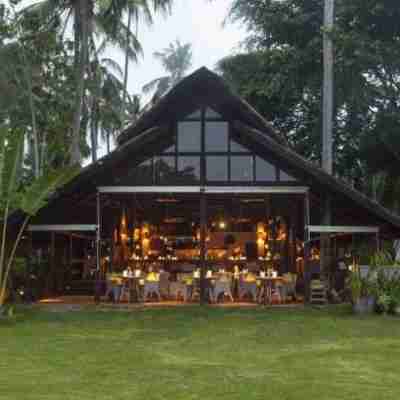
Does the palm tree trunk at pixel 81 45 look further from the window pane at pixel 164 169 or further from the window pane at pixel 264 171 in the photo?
the window pane at pixel 264 171

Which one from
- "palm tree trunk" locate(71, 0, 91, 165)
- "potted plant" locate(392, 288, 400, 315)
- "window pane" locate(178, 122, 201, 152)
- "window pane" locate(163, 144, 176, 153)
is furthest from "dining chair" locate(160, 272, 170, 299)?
"potted plant" locate(392, 288, 400, 315)

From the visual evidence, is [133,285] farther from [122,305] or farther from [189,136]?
[189,136]

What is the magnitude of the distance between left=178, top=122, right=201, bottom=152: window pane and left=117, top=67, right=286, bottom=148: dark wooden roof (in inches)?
14.3

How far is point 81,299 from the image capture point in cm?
1842

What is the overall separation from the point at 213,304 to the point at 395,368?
7.99m

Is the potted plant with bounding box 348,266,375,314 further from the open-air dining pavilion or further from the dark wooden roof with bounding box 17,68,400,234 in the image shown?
the dark wooden roof with bounding box 17,68,400,234

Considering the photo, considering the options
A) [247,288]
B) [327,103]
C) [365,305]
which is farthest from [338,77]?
[365,305]

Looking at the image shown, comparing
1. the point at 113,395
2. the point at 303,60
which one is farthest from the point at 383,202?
the point at 113,395

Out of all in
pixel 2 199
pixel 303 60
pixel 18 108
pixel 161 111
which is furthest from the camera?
pixel 18 108

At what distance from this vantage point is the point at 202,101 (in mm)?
17391

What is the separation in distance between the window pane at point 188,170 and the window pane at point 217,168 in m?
0.26

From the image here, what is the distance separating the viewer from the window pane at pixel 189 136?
17094 mm

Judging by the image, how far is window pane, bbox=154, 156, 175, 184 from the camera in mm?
16844

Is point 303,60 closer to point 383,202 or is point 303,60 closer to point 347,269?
point 383,202
